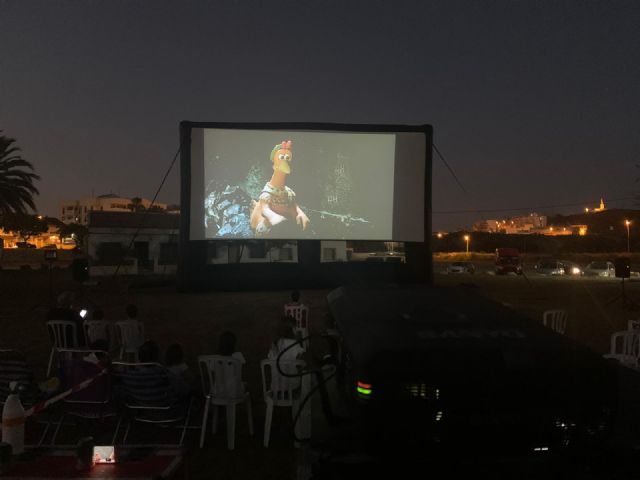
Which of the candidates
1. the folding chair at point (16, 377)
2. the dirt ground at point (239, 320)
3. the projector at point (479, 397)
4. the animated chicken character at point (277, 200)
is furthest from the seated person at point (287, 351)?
the animated chicken character at point (277, 200)

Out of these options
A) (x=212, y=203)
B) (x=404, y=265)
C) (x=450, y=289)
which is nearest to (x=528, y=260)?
(x=404, y=265)

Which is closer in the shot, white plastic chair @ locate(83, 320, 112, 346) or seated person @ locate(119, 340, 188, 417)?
seated person @ locate(119, 340, 188, 417)

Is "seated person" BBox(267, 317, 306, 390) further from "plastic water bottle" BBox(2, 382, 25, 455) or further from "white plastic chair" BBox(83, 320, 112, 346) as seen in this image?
"white plastic chair" BBox(83, 320, 112, 346)

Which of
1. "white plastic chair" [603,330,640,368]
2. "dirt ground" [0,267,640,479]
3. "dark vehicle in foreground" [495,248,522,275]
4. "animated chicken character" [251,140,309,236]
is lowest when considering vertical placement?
"dirt ground" [0,267,640,479]

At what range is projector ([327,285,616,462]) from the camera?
2.05m

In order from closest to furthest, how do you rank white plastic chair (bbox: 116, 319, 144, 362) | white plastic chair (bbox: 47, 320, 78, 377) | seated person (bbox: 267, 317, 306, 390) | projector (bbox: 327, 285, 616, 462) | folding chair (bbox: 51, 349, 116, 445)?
projector (bbox: 327, 285, 616, 462)
folding chair (bbox: 51, 349, 116, 445)
seated person (bbox: 267, 317, 306, 390)
white plastic chair (bbox: 47, 320, 78, 377)
white plastic chair (bbox: 116, 319, 144, 362)

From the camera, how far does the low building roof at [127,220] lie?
24.4 meters

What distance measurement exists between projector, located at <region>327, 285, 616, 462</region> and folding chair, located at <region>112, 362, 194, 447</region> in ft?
5.09

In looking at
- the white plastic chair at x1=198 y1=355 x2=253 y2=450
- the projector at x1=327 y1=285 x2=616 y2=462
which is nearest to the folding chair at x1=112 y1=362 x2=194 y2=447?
the white plastic chair at x1=198 y1=355 x2=253 y2=450

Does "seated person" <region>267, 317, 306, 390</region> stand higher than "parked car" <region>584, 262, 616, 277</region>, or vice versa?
"parked car" <region>584, 262, 616, 277</region>

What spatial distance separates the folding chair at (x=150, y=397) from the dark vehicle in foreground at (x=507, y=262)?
21.1 m

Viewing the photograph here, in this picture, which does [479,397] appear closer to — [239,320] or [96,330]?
[96,330]

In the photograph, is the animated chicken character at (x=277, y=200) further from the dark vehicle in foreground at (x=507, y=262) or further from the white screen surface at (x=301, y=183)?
the dark vehicle in foreground at (x=507, y=262)

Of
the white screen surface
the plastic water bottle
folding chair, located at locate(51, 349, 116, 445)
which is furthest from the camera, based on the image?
the white screen surface
